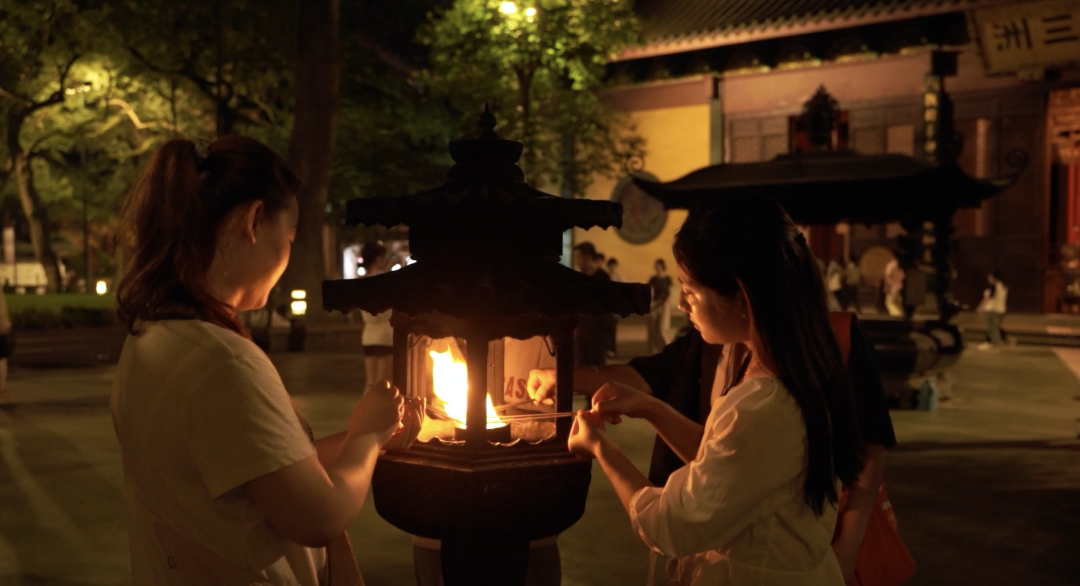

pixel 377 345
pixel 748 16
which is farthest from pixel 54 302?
pixel 748 16

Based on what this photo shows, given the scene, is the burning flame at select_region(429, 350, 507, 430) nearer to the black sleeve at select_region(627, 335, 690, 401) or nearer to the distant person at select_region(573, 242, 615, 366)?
the black sleeve at select_region(627, 335, 690, 401)

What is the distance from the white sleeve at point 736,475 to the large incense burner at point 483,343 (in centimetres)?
87

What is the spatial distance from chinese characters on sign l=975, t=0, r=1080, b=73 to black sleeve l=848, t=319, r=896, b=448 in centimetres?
1722

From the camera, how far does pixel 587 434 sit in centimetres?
237

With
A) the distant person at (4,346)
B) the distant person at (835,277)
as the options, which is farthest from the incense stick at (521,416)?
the distant person at (835,277)

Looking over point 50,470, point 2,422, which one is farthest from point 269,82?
point 50,470

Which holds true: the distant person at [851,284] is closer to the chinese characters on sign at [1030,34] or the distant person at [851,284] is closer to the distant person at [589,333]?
the chinese characters on sign at [1030,34]

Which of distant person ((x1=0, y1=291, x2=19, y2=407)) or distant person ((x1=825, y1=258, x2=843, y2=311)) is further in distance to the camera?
distant person ((x1=825, y1=258, x2=843, y2=311))

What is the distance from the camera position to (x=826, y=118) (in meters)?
10.6

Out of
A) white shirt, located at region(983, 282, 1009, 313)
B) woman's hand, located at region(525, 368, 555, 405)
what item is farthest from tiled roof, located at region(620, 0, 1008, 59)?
woman's hand, located at region(525, 368, 555, 405)

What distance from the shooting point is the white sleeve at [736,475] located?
185cm

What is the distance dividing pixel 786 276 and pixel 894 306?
62.8 feet

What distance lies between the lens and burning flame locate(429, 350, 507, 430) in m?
2.84

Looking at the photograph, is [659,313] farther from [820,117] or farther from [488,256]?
[488,256]
